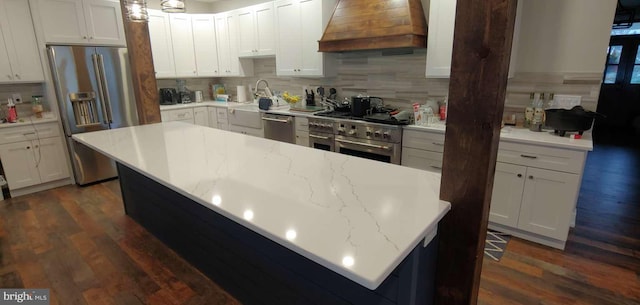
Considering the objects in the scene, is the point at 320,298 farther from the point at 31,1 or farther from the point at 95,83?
the point at 31,1

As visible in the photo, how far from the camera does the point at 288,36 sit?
13.6 ft

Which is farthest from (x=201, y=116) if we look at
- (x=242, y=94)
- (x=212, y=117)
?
(x=242, y=94)

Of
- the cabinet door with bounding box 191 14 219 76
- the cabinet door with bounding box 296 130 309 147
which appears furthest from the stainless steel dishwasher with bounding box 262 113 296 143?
the cabinet door with bounding box 191 14 219 76

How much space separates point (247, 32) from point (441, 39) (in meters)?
2.88

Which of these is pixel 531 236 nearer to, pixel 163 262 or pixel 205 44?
pixel 163 262

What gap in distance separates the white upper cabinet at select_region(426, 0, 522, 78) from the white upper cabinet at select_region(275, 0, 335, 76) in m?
1.28

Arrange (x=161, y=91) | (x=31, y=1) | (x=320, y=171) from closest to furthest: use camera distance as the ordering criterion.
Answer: (x=320, y=171) < (x=31, y=1) < (x=161, y=91)

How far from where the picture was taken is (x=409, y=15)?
2938mm

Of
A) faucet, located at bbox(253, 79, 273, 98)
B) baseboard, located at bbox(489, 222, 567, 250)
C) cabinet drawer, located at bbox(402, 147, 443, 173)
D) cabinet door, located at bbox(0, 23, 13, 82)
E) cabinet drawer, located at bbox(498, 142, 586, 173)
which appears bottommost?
baseboard, located at bbox(489, 222, 567, 250)

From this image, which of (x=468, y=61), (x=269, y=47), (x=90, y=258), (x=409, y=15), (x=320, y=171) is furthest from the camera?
(x=269, y=47)

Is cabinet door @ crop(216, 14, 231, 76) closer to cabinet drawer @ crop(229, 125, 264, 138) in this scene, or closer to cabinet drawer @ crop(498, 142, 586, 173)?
cabinet drawer @ crop(229, 125, 264, 138)

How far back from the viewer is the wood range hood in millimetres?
2959

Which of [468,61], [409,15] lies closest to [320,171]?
[468,61]

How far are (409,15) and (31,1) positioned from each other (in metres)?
4.10
